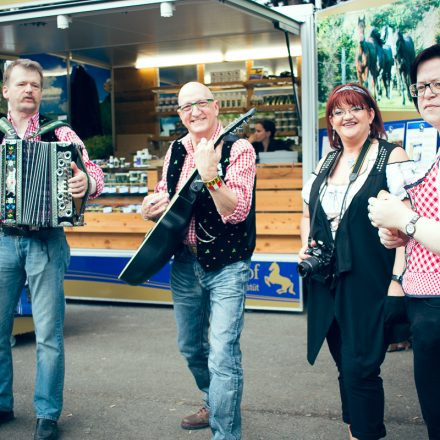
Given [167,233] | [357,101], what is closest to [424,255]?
[357,101]

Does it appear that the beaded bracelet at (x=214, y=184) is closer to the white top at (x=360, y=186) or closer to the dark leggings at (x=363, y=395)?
the white top at (x=360, y=186)

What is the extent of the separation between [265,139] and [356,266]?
5.39 m

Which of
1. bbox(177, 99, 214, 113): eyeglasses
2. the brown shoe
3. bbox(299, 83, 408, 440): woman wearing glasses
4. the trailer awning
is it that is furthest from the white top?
the trailer awning

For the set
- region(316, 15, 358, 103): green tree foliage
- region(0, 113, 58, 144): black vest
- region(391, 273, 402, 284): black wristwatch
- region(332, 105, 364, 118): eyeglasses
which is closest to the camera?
region(391, 273, 402, 284): black wristwatch

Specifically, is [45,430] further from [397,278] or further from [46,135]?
[397,278]

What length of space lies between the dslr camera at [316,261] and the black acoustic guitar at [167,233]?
2.03 ft

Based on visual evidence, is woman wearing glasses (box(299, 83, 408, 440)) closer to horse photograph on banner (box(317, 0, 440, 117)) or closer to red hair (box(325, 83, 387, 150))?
red hair (box(325, 83, 387, 150))

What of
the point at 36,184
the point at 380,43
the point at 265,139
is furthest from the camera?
the point at 265,139

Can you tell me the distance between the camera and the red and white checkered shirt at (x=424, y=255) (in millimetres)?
2760

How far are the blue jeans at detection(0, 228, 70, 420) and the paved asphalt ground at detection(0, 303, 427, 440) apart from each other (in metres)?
0.27

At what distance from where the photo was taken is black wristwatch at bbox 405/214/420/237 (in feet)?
8.50

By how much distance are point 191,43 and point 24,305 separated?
4.01m

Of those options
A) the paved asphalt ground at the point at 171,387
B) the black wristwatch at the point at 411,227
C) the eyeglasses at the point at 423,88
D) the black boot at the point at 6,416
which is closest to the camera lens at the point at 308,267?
the black wristwatch at the point at 411,227

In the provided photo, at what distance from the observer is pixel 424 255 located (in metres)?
2.81
